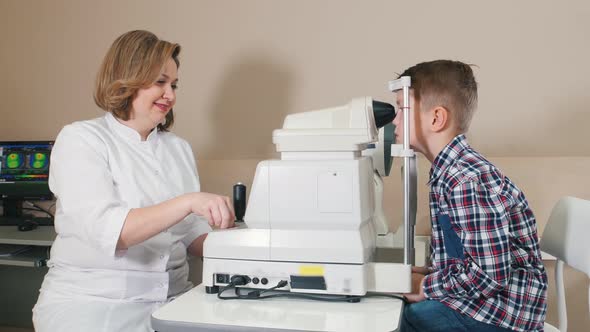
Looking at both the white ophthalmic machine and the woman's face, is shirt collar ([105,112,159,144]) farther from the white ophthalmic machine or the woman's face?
the white ophthalmic machine

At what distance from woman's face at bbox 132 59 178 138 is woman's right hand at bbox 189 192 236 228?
464 mm

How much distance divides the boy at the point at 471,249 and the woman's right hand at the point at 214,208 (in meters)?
0.45

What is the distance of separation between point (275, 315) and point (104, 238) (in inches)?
18.4

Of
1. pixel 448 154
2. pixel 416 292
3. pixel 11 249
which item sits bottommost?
pixel 11 249

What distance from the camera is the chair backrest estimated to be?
142 centimetres

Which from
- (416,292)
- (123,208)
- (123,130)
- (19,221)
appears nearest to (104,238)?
(123,208)

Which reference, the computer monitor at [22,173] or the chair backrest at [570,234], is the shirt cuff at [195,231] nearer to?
the chair backrest at [570,234]

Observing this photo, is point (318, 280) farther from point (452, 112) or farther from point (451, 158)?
point (452, 112)

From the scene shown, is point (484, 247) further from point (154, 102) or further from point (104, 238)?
point (154, 102)

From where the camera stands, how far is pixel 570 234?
1.49m

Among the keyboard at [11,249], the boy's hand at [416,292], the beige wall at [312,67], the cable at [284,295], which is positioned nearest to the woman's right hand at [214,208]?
the cable at [284,295]

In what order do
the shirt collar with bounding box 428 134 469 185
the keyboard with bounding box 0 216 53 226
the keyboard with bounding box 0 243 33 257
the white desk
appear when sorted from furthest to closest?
the keyboard with bounding box 0 216 53 226 → the keyboard with bounding box 0 243 33 257 → the shirt collar with bounding box 428 134 469 185 → the white desk

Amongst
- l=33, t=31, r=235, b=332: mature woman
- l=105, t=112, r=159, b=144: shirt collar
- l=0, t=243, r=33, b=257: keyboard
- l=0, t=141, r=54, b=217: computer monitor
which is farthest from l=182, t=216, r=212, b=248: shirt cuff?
l=0, t=141, r=54, b=217: computer monitor

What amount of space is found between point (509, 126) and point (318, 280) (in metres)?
1.30
